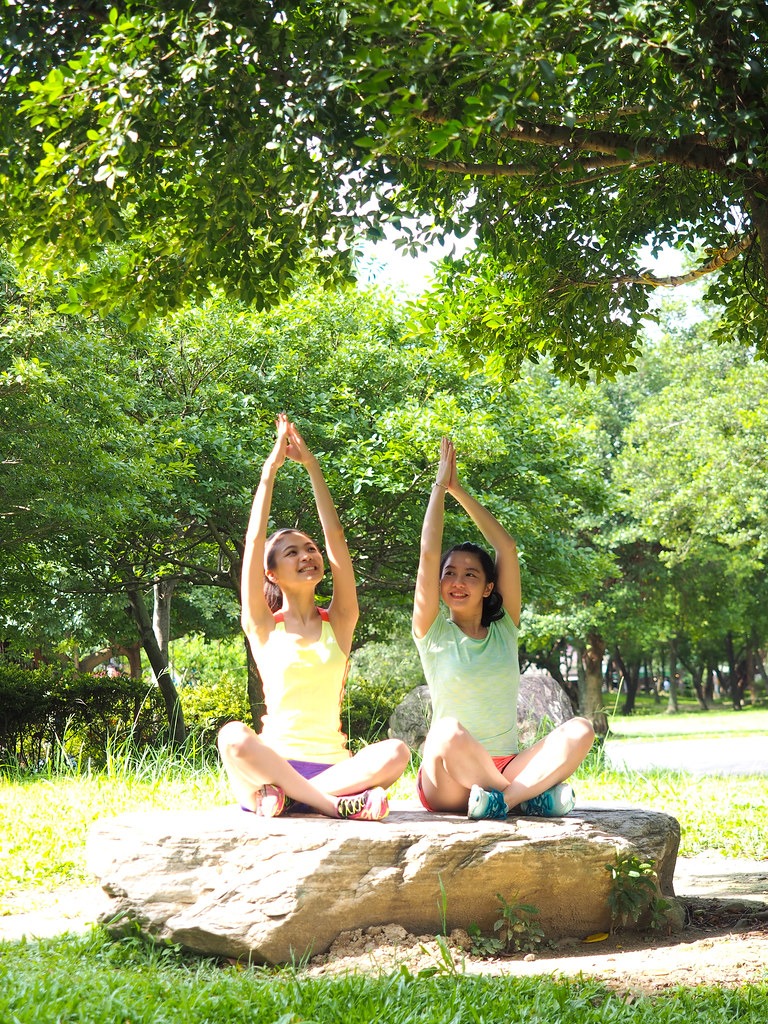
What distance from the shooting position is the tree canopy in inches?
157

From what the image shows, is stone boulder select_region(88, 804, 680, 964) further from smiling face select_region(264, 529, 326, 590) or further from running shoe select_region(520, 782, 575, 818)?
smiling face select_region(264, 529, 326, 590)

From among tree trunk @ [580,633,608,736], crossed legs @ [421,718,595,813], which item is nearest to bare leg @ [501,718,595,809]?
crossed legs @ [421,718,595,813]

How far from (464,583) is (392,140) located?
2.14 metres

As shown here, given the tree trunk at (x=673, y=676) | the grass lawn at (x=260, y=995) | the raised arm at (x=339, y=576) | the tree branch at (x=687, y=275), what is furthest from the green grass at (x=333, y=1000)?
the tree trunk at (x=673, y=676)

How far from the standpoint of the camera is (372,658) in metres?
28.7

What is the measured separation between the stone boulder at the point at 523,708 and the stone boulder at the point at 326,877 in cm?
805

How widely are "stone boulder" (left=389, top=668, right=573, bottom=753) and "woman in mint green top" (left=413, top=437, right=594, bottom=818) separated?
7714mm

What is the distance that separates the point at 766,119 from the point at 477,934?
3909 mm

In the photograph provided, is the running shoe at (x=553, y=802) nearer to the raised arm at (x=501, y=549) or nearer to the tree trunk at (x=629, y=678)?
the raised arm at (x=501, y=549)

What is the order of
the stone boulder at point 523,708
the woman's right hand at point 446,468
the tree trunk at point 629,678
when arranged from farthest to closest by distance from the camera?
the tree trunk at point 629,678 < the stone boulder at point 523,708 < the woman's right hand at point 446,468

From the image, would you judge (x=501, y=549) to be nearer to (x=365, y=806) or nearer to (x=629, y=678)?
(x=365, y=806)

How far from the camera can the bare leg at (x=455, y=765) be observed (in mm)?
4703

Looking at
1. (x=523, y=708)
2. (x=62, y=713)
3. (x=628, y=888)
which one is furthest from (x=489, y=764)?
(x=62, y=713)

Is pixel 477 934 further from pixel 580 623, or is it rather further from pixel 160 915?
pixel 580 623
